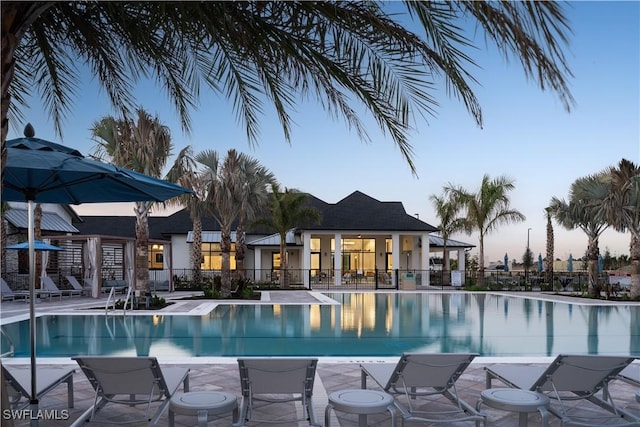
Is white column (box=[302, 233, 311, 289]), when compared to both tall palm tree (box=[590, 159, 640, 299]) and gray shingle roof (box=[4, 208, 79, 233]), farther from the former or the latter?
tall palm tree (box=[590, 159, 640, 299])

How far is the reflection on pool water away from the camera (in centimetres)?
1109

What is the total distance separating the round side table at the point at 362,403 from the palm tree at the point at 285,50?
2108mm

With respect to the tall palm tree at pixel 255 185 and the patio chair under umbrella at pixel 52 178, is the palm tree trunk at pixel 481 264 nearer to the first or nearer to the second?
the tall palm tree at pixel 255 185

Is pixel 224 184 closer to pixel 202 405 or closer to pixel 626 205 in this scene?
pixel 626 205

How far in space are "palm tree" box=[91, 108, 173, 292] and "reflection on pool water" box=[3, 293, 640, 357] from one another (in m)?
4.13

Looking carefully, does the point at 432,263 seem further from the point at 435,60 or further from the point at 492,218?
the point at 435,60

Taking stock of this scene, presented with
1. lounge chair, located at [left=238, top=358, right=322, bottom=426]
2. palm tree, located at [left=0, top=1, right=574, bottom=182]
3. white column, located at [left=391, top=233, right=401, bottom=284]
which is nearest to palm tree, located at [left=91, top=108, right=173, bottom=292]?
palm tree, located at [left=0, top=1, right=574, bottom=182]

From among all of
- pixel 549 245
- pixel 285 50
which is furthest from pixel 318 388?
pixel 549 245

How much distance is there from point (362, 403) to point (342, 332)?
8.99 meters

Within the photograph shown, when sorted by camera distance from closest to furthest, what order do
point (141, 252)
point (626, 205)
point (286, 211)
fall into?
point (141, 252) → point (626, 205) → point (286, 211)

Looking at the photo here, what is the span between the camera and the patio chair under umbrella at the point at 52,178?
4891 mm

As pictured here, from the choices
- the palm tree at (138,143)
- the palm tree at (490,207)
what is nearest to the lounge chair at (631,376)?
the palm tree at (138,143)

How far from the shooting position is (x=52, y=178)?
5344 mm

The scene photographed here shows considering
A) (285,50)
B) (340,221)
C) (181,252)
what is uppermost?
(285,50)
